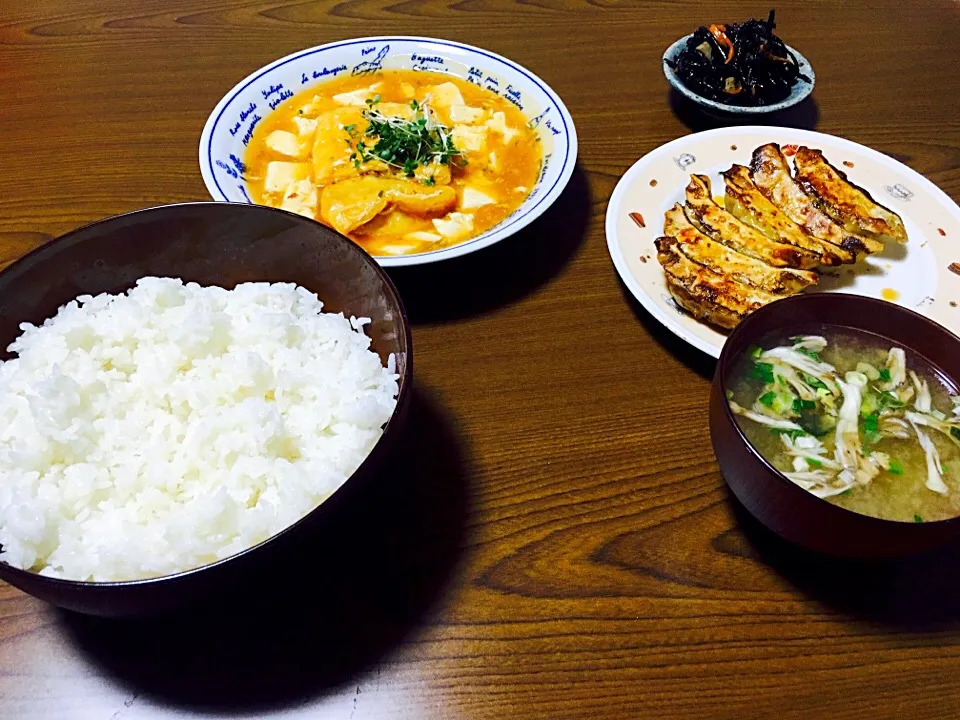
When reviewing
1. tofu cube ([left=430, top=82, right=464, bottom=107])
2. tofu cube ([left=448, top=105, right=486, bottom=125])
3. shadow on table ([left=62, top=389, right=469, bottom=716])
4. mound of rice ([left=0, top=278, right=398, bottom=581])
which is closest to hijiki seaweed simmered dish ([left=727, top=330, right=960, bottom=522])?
shadow on table ([left=62, top=389, right=469, bottom=716])

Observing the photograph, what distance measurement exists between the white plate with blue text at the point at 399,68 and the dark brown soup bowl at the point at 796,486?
64 centimetres

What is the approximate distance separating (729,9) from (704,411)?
2.21m

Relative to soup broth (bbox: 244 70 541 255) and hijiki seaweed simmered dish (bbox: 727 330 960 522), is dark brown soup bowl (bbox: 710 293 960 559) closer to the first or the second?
hijiki seaweed simmered dish (bbox: 727 330 960 522)

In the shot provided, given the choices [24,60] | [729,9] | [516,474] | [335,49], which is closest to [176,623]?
[516,474]

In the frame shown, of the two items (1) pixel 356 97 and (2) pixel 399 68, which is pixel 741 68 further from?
(1) pixel 356 97

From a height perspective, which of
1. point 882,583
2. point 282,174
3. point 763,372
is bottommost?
point 882,583

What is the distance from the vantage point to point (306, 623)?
1.32 meters

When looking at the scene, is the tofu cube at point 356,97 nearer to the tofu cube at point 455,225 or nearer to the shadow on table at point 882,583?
the tofu cube at point 455,225

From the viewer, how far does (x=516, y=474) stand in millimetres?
1556

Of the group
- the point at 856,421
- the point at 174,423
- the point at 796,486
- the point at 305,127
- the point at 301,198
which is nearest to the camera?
the point at 796,486

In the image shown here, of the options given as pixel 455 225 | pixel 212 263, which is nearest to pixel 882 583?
pixel 455 225

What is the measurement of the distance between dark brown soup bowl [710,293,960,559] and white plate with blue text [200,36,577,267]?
2.10ft

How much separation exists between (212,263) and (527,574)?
94cm

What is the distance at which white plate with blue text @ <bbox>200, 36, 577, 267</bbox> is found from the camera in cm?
185
